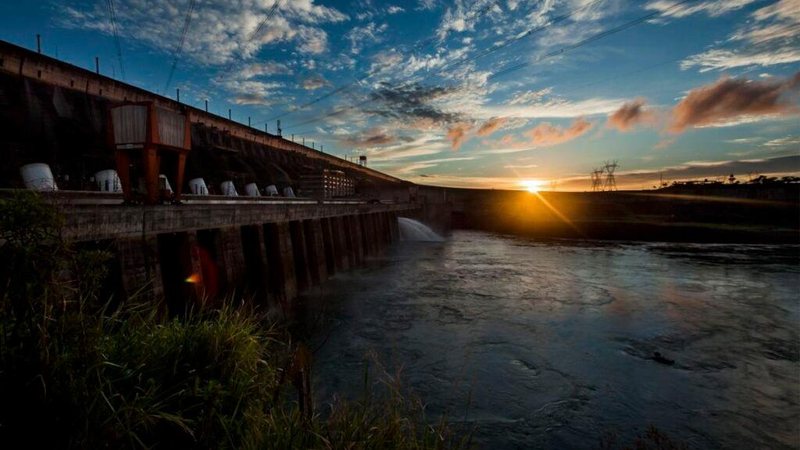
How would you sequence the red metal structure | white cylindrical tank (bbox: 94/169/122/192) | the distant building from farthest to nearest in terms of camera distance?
1. the distant building
2. white cylindrical tank (bbox: 94/169/122/192)
3. the red metal structure

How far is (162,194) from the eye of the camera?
31.3 feet

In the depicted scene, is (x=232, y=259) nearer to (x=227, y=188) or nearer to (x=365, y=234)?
(x=365, y=234)

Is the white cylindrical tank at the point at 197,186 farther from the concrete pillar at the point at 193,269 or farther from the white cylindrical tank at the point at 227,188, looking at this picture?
the concrete pillar at the point at 193,269

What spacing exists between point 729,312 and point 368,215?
22037 millimetres

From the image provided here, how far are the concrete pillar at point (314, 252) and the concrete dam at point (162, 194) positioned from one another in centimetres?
5

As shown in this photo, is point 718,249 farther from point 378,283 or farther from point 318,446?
point 318,446

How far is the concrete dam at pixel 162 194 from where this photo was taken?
7574 mm

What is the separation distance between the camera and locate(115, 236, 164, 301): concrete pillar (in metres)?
7.06

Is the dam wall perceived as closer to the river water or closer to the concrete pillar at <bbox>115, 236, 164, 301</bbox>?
the concrete pillar at <bbox>115, 236, 164, 301</bbox>

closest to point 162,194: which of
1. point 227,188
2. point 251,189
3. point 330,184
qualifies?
point 227,188

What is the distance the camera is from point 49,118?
17.5 m

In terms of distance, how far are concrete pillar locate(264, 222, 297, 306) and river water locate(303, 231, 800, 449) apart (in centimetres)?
121

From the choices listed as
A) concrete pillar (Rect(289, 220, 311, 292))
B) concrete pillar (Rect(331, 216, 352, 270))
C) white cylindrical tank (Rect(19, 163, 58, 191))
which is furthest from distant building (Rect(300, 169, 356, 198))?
white cylindrical tank (Rect(19, 163, 58, 191))

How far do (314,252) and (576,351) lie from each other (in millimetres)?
11360
